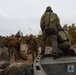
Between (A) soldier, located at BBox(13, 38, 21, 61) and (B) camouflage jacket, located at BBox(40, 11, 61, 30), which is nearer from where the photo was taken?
(B) camouflage jacket, located at BBox(40, 11, 61, 30)

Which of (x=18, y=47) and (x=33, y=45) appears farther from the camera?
(x=18, y=47)

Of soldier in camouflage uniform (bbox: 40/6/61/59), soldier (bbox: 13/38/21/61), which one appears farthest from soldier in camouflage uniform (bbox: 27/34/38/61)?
soldier in camouflage uniform (bbox: 40/6/61/59)

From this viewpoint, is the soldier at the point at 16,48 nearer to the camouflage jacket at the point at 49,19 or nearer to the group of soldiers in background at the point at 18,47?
the group of soldiers in background at the point at 18,47

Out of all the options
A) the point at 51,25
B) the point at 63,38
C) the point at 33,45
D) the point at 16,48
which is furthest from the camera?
the point at 16,48

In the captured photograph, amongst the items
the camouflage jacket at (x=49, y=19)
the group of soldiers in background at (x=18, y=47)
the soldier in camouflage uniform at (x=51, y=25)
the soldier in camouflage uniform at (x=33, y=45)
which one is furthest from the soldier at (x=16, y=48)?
the camouflage jacket at (x=49, y=19)

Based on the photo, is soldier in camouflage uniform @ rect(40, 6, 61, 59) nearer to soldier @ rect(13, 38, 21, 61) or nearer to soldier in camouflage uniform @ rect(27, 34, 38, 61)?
soldier in camouflage uniform @ rect(27, 34, 38, 61)

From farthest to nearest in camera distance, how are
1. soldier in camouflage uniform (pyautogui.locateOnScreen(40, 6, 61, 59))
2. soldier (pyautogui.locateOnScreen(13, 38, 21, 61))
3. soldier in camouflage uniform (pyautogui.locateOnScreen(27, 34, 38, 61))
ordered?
soldier (pyautogui.locateOnScreen(13, 38, 21, 61)), soldier in camouflage uniform (pyautogui.locateOnScreen(27, 34, 38, 61)), soldier in camouflage uniform (pyautogui.locateOnScreen(40, 6, 61, 59))

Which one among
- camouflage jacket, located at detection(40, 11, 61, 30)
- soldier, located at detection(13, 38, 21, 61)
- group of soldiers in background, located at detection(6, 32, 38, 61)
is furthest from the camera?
soldier, located at detection(13, 38, 21, 61)

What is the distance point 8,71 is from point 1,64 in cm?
218

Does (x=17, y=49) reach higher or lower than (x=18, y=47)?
lower

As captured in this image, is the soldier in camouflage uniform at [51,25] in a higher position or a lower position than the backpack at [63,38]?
higher

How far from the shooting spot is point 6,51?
22.7 meters

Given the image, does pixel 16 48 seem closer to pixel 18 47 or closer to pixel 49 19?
pixel 18 47

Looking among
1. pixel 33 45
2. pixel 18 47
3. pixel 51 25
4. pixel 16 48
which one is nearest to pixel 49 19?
pixel 51 25
